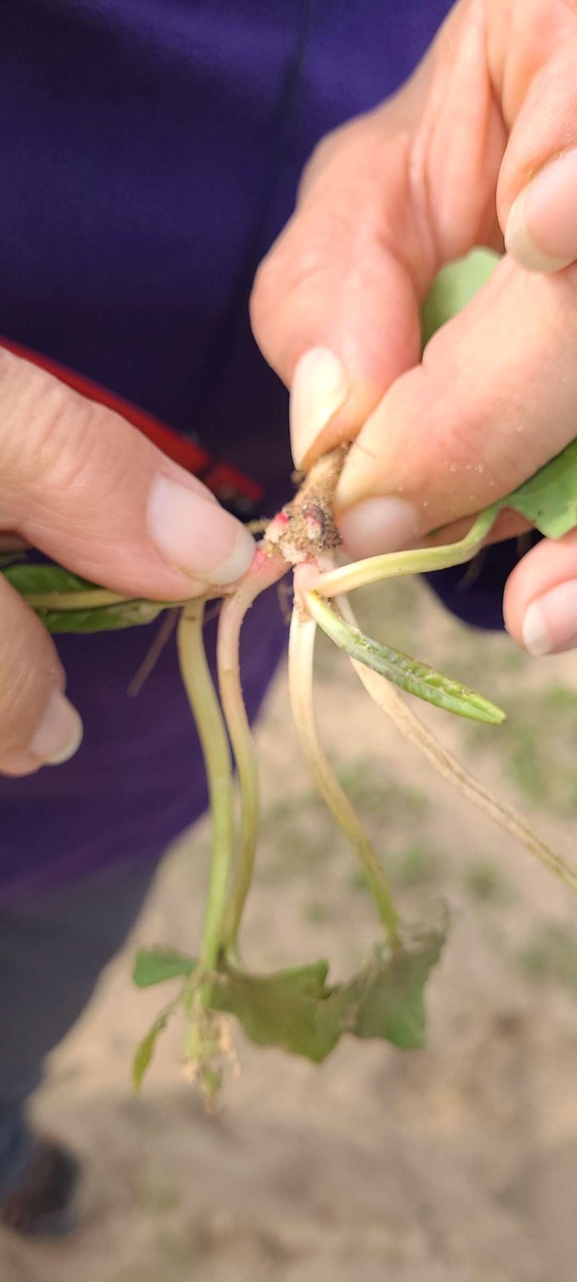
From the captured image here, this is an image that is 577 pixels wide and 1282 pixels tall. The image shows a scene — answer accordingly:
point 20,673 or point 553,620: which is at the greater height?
point 553,620

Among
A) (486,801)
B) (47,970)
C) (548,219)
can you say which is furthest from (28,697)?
(47,970)

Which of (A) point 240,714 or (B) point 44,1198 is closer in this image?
(A) point 240,714

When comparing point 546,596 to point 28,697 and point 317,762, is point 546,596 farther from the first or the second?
point 28,697

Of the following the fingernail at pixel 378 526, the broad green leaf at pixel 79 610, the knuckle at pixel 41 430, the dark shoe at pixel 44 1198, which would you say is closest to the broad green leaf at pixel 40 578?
the broad green leaf at pixel 79 610

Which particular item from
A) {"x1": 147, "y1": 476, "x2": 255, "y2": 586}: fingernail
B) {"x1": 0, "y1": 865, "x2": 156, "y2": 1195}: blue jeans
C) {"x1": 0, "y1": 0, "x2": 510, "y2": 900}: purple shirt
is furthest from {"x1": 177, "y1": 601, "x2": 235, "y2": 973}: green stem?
{"x1": 0, "y1": 865, "x2": 156, "y2": 1195}: blue jeans

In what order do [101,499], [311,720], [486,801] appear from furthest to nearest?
1. [311,720]
2. [486,801]
3. [101,499]

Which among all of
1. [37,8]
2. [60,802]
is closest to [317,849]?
[60,802]

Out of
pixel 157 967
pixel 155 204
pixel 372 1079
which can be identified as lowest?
pixel 372 1079
